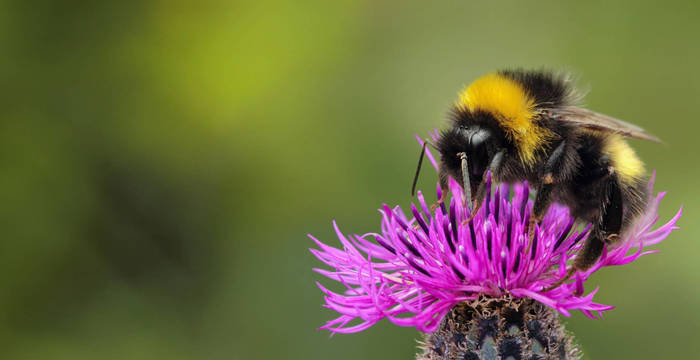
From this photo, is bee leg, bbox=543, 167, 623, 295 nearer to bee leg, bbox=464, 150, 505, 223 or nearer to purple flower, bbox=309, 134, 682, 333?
purple flower, bbox=309, 134, 682, 333

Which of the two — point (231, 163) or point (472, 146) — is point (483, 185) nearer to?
point (472, 146)

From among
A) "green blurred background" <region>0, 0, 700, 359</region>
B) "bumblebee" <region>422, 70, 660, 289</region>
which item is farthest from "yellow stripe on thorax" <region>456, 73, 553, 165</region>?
"green blurred background" <region>0, 0, 700, 359</region>

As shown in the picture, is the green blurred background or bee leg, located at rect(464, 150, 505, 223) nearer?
bee leg, located at rect(464, 150, 505, 223)

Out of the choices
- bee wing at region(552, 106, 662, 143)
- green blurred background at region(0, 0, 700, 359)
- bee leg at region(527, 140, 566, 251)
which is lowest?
bee leg at region(527, 140, 566, 251)

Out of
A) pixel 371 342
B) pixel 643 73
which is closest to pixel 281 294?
pixel 371 342

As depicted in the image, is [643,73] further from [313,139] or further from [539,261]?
[539,261]

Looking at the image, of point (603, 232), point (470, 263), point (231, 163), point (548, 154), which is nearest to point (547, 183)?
point (548, 154)

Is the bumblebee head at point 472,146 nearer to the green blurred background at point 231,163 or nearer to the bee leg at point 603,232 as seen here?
the bee leg at point 603,232
